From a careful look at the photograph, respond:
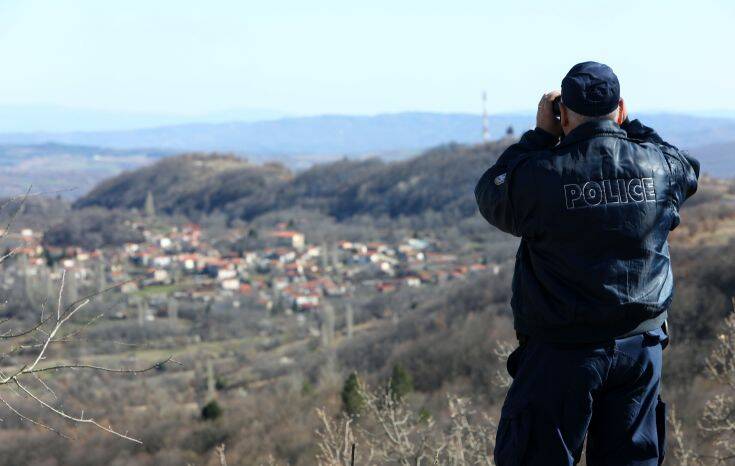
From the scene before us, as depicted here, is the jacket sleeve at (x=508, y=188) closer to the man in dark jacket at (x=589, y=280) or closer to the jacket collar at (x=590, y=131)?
the man in dark jacket at (x=589, y=280)

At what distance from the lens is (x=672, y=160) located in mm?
2412

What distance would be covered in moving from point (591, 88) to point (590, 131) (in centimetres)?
10

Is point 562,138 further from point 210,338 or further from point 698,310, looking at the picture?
point 210,338

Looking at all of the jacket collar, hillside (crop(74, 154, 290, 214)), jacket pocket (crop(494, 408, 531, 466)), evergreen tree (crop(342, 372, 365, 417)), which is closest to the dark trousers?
jacket pocket (crop(494, 408, 531, 466))

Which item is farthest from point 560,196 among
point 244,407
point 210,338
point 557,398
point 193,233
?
point 193,233

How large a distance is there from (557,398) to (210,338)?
35.7 meters

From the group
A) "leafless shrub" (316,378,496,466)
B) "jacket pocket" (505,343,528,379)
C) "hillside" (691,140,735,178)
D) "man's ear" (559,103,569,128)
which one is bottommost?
"hillside" (691,140,735,178)

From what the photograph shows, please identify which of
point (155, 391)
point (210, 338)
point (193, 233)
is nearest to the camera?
point (155, 391)

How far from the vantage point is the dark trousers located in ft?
7.56

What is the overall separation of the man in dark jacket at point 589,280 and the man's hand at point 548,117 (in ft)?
0.17

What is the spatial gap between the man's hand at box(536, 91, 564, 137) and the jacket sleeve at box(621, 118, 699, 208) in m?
0.17

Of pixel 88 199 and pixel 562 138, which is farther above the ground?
pixel 562 138

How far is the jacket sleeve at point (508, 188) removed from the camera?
2361 millimetres

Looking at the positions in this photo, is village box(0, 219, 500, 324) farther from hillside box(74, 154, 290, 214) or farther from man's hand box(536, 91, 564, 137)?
man's hand box(536, 91, 564, 137)
